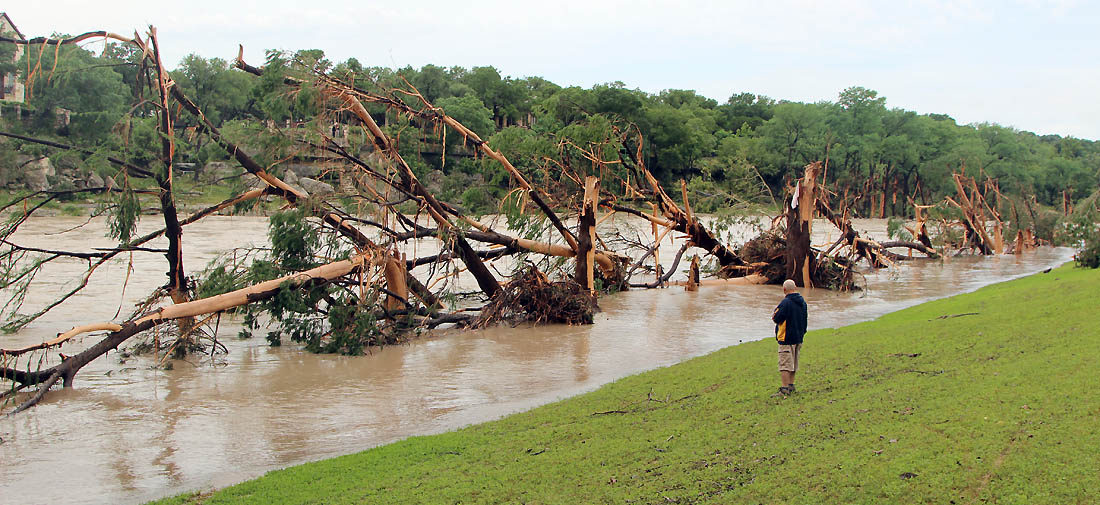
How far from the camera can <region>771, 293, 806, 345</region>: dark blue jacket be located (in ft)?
28.0

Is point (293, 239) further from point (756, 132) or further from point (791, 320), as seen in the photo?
point (756, 132)

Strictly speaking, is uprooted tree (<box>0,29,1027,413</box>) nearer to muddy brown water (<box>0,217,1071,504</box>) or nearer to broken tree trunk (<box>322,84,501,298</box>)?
broken tree trunk (<box>322,84,501,298</box>)

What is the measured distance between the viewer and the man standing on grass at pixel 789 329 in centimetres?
854

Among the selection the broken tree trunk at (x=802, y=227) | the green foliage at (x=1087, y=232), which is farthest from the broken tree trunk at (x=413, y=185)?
the green foliage at (x=1087, y=232)

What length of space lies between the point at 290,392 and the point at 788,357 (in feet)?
22.4

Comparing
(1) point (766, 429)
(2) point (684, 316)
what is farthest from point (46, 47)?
(2) point (684, 316)

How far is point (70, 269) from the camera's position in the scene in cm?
2644

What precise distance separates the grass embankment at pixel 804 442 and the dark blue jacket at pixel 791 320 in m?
0.61

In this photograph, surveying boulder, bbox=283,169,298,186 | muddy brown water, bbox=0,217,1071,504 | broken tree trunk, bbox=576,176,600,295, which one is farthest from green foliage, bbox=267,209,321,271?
broken tree trunk, bbox=576,176,600,295

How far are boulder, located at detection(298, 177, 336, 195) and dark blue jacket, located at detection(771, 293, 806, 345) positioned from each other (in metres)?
9.23

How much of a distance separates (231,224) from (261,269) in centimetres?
3734

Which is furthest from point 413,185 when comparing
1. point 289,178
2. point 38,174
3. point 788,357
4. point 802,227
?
point 38,174

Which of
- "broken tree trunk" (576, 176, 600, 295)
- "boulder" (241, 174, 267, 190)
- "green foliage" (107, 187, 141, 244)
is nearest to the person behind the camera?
"green foliage" (107, 187, 141, 244)

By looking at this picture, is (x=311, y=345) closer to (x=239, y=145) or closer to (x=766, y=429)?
(x=239, y=145)
